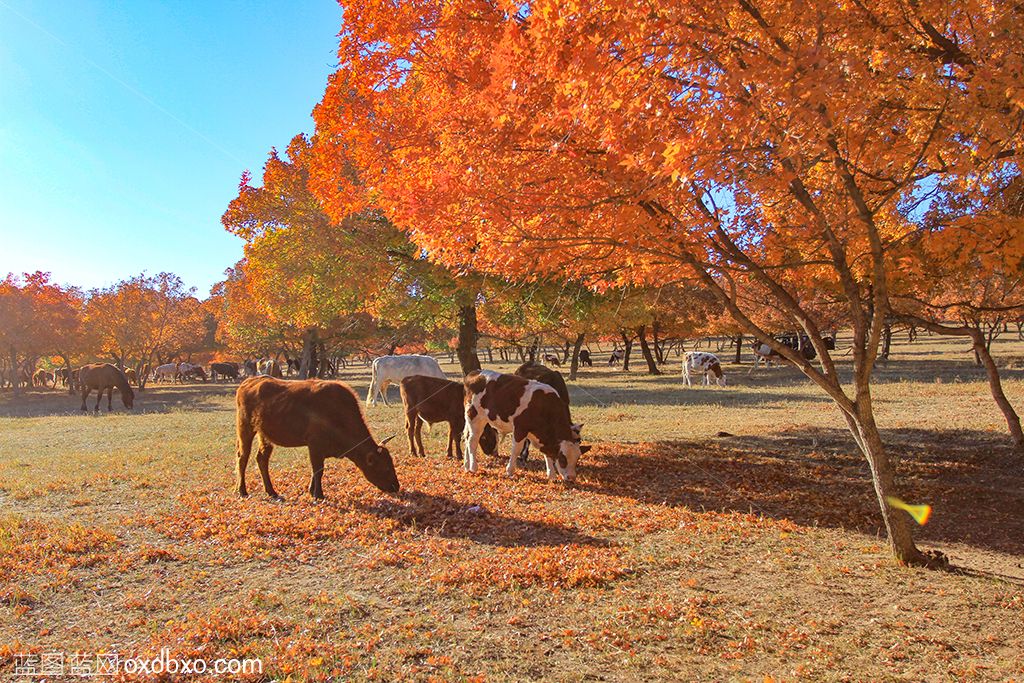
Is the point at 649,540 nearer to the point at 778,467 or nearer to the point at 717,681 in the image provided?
the point at 717,681

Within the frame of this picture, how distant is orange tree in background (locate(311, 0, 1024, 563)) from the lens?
4117mm

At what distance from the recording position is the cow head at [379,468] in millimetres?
8492

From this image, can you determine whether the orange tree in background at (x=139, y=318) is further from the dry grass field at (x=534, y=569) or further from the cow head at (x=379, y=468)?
the cow head at (x=379, y=468)

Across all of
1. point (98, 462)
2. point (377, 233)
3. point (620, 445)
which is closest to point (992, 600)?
point (620, 445)

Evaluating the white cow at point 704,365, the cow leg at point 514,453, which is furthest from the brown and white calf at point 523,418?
the white cow at point 704,365

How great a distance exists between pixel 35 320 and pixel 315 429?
3916 cm

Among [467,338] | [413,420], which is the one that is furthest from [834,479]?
[467,338]

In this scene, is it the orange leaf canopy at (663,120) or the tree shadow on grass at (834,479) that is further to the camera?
the tree shadow on grass at (834,479)

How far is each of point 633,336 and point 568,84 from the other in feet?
128

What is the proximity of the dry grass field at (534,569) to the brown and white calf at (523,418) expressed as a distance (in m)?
0.53

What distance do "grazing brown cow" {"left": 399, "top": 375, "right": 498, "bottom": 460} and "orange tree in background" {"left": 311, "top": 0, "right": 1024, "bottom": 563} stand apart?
5.49 metres

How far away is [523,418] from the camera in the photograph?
9.98 metres

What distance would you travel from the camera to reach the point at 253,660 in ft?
12.4

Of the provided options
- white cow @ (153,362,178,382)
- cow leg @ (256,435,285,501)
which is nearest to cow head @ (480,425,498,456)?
cow leg @ (256,435,285,501)
